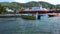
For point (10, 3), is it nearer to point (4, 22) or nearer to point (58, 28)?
point (4, 22)

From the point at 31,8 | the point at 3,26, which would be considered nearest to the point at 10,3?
the point at 31,8

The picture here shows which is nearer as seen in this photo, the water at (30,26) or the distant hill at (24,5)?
the distant hill at (24,5)

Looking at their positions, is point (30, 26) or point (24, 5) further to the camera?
point (30, 26)

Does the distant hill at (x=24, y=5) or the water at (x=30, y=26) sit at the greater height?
the distant hill at (x=24, y=5)

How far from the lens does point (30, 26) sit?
682cm

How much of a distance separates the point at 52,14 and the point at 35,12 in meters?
0.49

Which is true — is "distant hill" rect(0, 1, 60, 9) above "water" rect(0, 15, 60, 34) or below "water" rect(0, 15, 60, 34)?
above

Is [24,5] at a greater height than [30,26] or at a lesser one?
greater

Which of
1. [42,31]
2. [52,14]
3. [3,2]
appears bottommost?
[42,31]

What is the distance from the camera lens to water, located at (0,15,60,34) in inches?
245

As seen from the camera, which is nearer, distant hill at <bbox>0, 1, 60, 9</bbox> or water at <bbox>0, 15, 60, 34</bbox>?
distant hill at <bbox>0, 1, 60, 9</bbox>

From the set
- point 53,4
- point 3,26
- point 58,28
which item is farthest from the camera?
point 3,26

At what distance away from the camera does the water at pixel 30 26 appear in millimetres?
6232

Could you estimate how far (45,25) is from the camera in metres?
6.80
